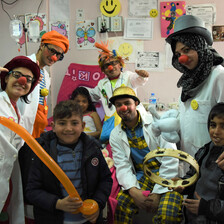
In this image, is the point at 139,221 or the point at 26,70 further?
the point at 139,221

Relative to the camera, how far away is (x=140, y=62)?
297cm

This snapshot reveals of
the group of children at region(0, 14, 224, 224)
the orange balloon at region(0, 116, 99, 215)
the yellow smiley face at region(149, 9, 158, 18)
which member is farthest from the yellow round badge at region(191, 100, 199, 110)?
the yellow smiley face at region(149, 9, 158, 18)

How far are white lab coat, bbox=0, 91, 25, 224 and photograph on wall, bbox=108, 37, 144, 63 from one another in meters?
1.77

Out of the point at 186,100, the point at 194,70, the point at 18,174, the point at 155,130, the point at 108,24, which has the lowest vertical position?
the point at 18,174

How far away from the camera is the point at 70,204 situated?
1222mm

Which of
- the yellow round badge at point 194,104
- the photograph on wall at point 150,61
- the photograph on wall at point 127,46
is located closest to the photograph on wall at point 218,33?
the photograph on wall at point 150,61

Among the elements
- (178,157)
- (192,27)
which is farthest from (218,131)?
(192,27)

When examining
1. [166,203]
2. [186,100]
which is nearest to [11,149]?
[166,203]

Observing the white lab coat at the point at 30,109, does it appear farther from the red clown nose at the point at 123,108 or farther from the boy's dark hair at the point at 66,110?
the red clown nose at the point at 123,108

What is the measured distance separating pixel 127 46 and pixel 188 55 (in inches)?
63.6

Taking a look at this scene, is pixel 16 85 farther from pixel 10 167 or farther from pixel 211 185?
pixel 211 185

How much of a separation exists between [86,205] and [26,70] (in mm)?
960

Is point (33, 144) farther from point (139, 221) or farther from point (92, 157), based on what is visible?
point (139, 221)

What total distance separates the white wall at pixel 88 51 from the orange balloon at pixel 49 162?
1945mm
